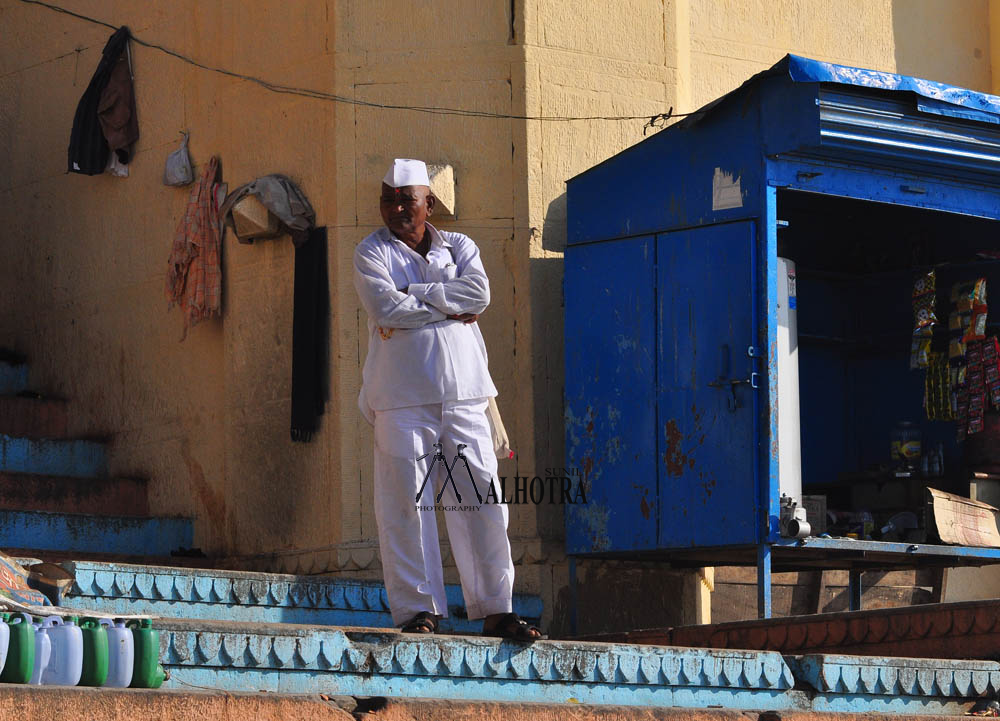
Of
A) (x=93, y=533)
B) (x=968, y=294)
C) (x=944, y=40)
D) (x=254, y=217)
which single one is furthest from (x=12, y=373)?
(x=944, y=40)

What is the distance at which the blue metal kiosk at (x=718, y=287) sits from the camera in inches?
351

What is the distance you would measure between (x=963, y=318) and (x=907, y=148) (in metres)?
1.86

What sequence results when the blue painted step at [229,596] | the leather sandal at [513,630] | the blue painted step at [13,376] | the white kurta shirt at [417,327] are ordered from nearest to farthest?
the leather sandal at [513,630] → the white kurta shirt at [417,327] → the blue painted step at [229,596] → the blue painted step at [13,376]

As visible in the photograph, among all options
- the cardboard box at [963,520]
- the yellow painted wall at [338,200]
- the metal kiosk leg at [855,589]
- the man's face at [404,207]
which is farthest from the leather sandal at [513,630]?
the metal kiosk leg at [855,589]

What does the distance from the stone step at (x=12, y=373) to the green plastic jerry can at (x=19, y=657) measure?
717cm

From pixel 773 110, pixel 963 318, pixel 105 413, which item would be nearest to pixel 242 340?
pixel 105 413

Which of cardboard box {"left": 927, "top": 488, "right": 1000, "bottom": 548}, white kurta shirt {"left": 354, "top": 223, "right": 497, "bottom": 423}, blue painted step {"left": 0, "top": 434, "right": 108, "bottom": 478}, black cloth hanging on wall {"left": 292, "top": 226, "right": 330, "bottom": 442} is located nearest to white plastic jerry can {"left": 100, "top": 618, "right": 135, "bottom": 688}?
white kurta shirt {"left": 354, "top": 223, "right": 497, "bottom": 423}

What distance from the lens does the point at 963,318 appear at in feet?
35.3

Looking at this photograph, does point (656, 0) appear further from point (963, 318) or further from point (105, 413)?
point (105, 413)

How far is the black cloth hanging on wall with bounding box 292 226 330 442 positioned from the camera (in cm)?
977

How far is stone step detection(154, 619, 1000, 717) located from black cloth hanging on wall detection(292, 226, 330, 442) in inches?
145

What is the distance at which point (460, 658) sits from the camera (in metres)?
6.05

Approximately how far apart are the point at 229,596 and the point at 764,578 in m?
2.65

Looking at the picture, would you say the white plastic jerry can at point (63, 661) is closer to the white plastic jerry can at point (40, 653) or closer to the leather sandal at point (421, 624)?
the white plastic jerry can at point (40, 653)
